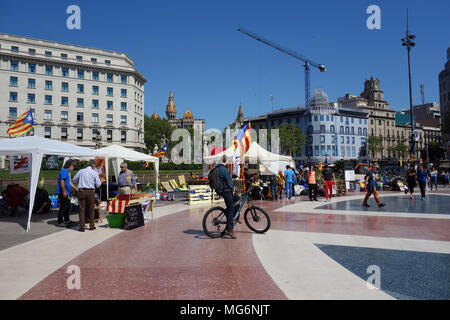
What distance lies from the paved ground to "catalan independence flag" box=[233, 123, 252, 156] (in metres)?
8.80

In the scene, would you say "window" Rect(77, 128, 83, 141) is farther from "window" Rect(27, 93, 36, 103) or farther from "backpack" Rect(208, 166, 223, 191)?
"backpack" Rect(208, 166, 223, 191)

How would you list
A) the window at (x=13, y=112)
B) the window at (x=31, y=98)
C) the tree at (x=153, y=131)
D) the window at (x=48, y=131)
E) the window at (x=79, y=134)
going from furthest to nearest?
1. the tree at (x=153, y=131)
2. the window at (x=79, y=134)
3. the window at (x=48, y=131)
4. the window at (x=31, y=98)
5. the window at (x=13, y=112)

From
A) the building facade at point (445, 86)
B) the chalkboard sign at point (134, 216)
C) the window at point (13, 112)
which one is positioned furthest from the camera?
the building facade at point (445, 86)

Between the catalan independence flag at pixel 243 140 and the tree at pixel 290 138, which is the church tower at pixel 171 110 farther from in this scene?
the catalan independence flag at pixel 243 140

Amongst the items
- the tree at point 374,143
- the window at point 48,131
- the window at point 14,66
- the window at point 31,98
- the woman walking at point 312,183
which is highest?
the window at point 14,66

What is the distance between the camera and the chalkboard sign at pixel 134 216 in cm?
842

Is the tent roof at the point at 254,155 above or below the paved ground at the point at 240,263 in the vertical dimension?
above

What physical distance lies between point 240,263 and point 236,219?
2.24 meters

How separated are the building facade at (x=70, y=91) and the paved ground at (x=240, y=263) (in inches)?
2071

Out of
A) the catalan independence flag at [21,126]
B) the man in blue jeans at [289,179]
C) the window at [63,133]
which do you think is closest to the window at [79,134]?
the window at [63,133]

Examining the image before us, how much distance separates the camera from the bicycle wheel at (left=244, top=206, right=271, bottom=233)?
7637 millimetres

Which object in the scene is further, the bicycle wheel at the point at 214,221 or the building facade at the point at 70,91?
the building facade at the point at 70,91
